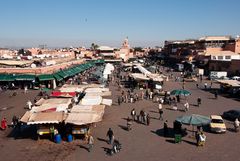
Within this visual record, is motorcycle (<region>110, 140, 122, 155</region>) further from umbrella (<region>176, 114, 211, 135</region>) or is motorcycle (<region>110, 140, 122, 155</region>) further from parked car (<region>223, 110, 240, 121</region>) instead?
parked car (<region>223, 110, 240, 121</region>)

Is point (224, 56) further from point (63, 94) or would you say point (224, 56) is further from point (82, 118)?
point (82, 118)

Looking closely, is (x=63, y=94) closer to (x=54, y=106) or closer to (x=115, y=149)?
(x=54, y=106)

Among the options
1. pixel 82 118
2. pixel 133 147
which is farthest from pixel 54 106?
pixel 133 147

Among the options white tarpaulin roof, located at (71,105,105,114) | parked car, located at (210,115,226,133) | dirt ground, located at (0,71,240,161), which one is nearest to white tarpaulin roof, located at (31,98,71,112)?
white tarpaulin roof, located at (71,105,105,114)

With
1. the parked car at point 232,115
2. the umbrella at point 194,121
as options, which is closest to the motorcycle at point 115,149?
the umbrella at point 194,121

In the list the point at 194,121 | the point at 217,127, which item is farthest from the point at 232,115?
the point at 194,121

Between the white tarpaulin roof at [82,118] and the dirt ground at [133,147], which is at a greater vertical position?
the white tarpaulin roof at [82,118]

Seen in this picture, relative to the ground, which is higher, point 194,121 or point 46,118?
point 46,118

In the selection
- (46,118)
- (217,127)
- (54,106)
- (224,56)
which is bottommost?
(217,127)

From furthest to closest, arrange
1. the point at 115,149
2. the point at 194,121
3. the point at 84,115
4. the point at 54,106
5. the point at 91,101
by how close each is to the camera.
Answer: the point at 91,101, the point at 54,106, the point at 84,115, the point at 194,121, the point at 115,149

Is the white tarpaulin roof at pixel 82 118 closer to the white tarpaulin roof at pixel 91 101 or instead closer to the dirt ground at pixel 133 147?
the dirt ground at pixel 133 147

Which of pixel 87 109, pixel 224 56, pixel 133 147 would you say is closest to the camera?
pixel 133 147

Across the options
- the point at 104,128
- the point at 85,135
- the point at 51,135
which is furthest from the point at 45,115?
the point at 104,128

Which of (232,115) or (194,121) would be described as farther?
(232,115)
